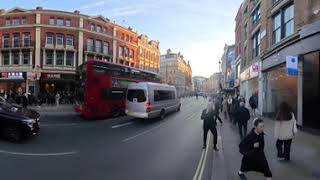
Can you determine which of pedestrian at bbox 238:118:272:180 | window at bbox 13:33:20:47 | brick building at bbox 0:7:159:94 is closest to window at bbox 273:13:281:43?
pedestrian at bbox 238:118:272:180

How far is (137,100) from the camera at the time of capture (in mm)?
21969

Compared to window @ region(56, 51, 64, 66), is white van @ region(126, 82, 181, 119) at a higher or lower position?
lower

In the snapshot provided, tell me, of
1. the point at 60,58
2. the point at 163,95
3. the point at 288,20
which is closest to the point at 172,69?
the point at 60,58

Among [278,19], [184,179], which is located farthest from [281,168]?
[278,19]

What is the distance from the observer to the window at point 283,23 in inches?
768

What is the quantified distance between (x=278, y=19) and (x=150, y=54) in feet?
202

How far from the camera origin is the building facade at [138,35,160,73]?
7600 cm

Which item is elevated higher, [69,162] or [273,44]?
[273,44]

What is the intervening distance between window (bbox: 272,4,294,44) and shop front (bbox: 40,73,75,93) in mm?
36175

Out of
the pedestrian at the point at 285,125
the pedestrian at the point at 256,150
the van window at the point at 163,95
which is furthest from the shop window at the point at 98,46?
the pedestrian at the point at 256,150

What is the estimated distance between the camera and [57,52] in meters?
52.7

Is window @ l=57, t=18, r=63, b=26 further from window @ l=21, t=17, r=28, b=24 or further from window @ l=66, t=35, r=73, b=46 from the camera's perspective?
window @ l=21, t=17, r=28, b=24

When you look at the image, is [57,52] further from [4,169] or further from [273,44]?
[4,169]

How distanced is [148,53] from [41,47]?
3309 centimetres
